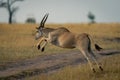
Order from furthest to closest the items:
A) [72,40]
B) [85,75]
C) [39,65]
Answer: [39,65], [72,40], [85,75]

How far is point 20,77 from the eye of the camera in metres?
14.2

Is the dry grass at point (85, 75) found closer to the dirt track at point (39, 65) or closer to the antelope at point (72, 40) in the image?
the antelope at point (72, 40)

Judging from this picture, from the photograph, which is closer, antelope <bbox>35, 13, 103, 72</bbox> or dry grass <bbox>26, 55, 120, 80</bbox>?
dry grass <bbox>26, 55, 120, 80</bbox>

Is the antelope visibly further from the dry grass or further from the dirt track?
the dirt track

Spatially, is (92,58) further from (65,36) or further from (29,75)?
(29,75)

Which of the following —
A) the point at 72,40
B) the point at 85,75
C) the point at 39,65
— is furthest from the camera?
the point at 39,65

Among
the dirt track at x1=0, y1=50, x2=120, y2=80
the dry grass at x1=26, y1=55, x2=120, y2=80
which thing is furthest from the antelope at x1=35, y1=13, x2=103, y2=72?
the dirt track at x1=0, y1=50, x2=120, y2=80

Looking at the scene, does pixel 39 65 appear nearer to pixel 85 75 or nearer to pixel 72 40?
pixel 72 40

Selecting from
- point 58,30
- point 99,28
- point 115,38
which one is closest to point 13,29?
point 99,28

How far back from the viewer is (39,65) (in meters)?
16.7

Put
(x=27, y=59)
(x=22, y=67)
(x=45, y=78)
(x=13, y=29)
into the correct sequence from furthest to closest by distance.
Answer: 1. (x=13, y=29)
2. (x=27, y=59)
3. (x=22, y=67)
4. (x=45, y=78)

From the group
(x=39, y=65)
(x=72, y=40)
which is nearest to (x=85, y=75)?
(x=72, y=40)

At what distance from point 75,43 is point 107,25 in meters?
33.4

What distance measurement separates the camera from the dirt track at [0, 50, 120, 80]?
48.0ft
